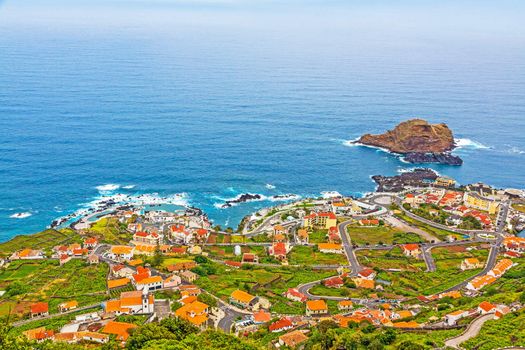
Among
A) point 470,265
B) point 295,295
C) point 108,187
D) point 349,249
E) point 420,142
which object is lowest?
point 470,265

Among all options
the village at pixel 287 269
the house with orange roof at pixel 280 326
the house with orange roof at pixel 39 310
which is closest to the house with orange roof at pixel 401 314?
the village at pixel 287 269

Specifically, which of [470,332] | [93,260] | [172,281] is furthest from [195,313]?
[470,332]

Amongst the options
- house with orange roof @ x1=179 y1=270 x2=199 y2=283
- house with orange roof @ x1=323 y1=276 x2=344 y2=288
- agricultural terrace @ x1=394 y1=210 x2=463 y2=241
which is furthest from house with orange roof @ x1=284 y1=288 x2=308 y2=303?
agricultural terrace @ x1=394 y1=210 x2=463 y2=241

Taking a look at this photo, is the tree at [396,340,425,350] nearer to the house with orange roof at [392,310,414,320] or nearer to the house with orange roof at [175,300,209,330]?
the house with orange roof at [392,310,414,320]

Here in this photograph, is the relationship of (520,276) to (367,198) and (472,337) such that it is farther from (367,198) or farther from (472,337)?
(367,198)

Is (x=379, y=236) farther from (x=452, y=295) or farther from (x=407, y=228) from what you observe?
(x=452, y=295)

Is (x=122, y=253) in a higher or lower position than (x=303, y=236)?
higher

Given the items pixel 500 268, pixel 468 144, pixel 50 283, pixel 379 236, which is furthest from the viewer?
pixel 468 144
